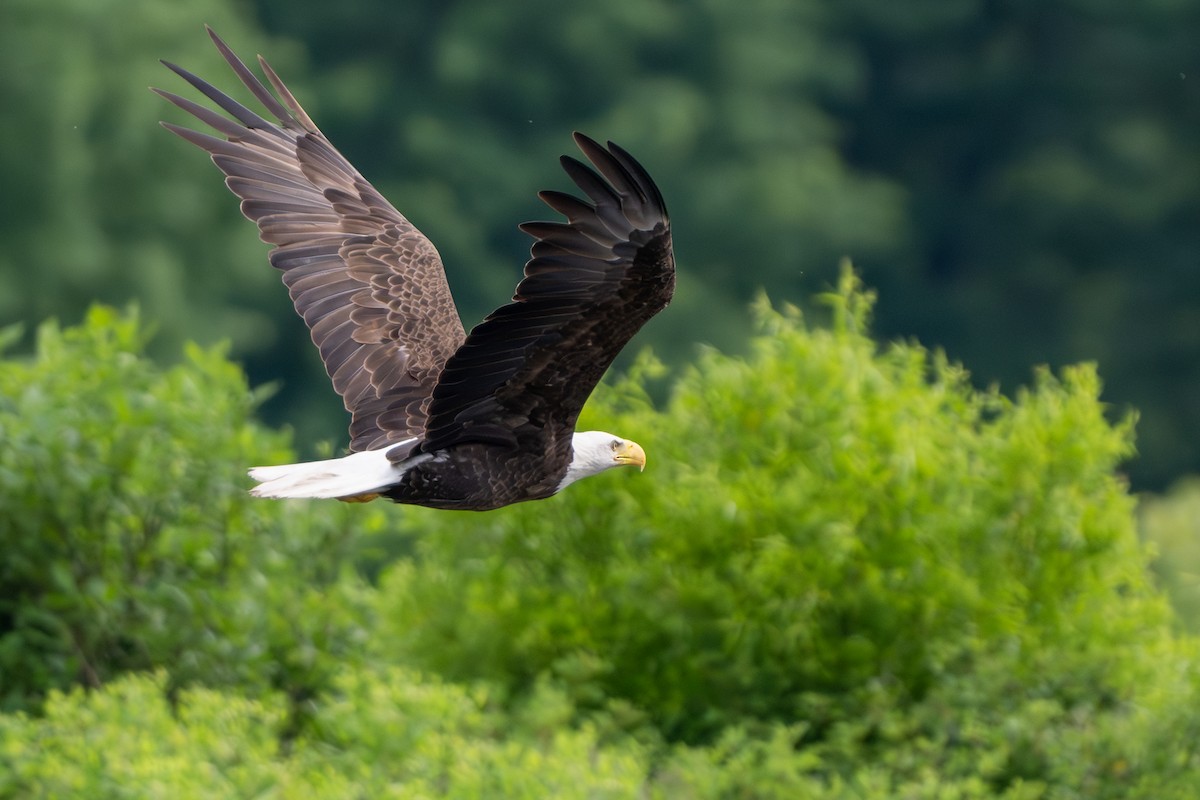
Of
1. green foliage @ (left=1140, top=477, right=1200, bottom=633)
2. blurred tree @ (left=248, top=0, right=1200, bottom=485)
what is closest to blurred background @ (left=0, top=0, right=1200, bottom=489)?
blurred tree @ (left=248, top=0, right=1200, bottom=485)

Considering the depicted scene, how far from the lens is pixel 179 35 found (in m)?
25.1

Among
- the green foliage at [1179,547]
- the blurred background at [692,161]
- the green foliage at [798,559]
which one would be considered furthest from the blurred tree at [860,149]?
the green foliage at [798,559]

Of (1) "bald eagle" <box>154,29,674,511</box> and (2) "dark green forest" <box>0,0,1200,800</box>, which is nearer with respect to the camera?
(1) "bald eagle" <box>154,29,674,511</box>

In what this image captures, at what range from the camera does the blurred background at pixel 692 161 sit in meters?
24.6

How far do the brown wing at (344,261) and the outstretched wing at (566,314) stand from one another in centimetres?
77

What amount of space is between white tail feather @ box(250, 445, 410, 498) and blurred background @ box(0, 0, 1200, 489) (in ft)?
53.6

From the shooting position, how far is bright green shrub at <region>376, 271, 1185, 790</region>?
9945 millimetres

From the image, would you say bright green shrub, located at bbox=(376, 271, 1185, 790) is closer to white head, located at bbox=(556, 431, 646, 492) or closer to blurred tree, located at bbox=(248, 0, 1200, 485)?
white head, located at bbox=(556, 431, 646, 492)

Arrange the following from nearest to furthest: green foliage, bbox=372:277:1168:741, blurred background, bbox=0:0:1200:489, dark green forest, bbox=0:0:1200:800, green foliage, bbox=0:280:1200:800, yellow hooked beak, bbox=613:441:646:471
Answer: yellow hooked beak, bbox=613:441:646:471 < dark green forest, bbox=0:0:1200:800 < green foliage, bbox=0:280:1200:800 < green foliage, bbox=372:277:1168:741 < blurred background, bbox=0:0:1200:489

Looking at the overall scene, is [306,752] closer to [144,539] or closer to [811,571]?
[144,539]

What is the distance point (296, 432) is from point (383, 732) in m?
14.9

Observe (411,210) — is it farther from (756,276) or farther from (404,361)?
(404,361)

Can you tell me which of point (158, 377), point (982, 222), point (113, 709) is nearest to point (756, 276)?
point (982, 222)

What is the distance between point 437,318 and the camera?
7293 mm
